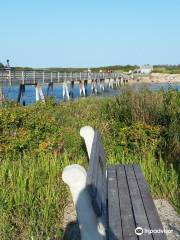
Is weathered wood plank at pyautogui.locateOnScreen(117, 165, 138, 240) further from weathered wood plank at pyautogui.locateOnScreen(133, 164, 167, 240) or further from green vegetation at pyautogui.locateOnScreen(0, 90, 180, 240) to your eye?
green vegetation at pyautogui.locateOnScreen(0, 90, 180, 240)

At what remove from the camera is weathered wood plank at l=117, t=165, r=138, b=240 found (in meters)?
3.17

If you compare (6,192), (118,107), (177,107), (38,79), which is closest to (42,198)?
(6,192)

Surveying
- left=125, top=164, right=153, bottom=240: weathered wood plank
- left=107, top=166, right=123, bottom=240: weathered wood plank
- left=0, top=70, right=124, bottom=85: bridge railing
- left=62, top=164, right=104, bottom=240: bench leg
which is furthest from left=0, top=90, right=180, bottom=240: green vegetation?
left=0, top=70, right=124, bottom=85: bridge railing

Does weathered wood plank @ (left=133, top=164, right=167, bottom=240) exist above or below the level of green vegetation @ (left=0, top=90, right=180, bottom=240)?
above

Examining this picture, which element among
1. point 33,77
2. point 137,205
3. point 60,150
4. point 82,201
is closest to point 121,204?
point 137,205

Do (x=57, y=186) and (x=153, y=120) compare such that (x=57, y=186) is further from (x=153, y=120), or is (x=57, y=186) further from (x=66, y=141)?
(x=153, y=120)

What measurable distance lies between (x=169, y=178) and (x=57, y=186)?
4.63ft

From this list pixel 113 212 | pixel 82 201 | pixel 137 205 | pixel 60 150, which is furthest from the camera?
pixel 60 150

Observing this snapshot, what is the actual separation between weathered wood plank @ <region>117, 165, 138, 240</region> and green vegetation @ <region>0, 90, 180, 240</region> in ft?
2.34

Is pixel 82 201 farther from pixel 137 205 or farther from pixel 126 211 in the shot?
pixel 137 205

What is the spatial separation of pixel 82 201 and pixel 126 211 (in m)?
1.00

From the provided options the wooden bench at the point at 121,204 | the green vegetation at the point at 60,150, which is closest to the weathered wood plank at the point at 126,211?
the wooden bench at the point at 121,204

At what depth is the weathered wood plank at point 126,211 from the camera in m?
3.17

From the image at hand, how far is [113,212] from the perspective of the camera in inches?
140
